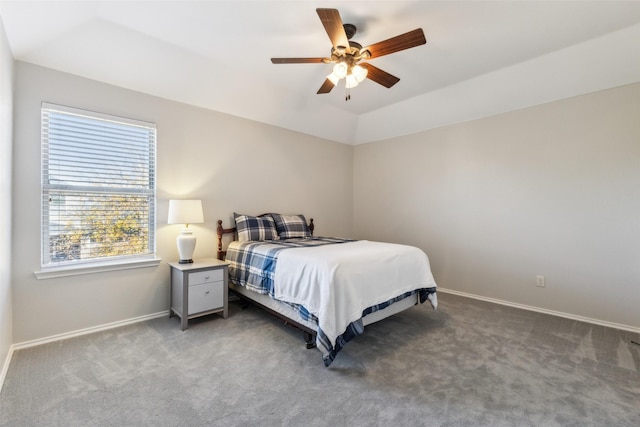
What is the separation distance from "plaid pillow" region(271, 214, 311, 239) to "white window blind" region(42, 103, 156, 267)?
1549 mm

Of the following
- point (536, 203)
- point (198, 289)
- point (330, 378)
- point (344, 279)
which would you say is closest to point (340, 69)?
point (344, 279)

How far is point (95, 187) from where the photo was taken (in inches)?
111

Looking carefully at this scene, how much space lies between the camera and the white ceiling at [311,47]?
226 centimetres

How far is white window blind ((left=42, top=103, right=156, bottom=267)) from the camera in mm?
2602

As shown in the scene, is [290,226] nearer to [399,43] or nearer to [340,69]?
[340,69]

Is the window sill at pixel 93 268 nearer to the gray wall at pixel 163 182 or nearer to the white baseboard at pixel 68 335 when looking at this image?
the gray wall at pixel 163 182

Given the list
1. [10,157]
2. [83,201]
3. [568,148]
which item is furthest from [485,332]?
[10,157]

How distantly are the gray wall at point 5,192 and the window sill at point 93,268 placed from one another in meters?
0.25

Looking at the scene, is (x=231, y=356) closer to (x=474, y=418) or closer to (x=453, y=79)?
(x=474, y=418)

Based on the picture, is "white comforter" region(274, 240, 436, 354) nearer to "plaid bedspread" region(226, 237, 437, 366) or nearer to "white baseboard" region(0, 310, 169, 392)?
"plaid bedspread" region(226, 237, 437, 366)

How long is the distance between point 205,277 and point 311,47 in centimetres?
257

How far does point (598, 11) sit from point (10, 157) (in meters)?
4.89

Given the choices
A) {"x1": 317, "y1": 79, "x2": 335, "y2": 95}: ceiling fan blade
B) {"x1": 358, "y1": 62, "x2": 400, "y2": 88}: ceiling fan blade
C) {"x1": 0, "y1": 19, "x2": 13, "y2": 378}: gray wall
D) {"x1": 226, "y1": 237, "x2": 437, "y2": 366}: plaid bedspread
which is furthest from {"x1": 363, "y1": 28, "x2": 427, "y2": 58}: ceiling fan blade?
{"x1": 0, "y1": 19, "x2": 13, "y2": 378}: gray wall

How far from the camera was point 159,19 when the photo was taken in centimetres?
242
